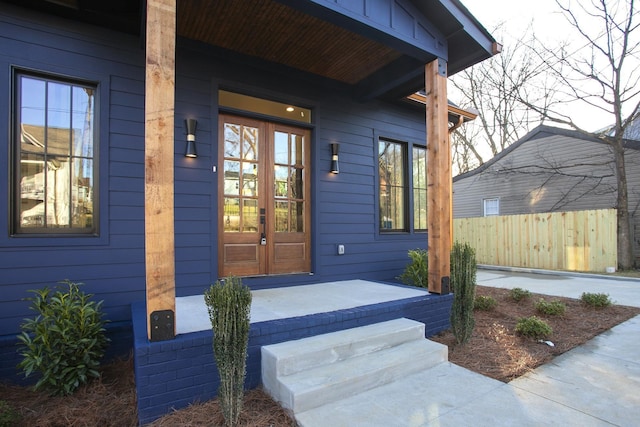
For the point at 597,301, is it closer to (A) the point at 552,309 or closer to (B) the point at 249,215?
(A) the point at 552,309

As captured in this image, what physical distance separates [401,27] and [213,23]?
1.85 meters

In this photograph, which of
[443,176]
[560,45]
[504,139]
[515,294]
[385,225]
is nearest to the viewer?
[443,176]

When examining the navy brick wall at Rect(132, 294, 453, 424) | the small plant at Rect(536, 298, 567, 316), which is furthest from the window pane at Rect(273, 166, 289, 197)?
the small plant at Rect(536, 298, 567, 316)

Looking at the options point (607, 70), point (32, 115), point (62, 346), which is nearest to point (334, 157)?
point (32, 115)

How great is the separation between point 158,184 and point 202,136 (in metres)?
1.79

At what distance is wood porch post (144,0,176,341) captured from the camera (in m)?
2.16

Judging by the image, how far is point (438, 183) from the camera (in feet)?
12.1

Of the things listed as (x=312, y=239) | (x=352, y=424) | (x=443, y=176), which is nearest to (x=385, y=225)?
(x=312, y=239)

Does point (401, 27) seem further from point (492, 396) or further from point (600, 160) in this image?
point (600, 160)

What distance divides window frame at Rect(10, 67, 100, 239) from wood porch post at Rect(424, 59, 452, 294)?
3235 mm

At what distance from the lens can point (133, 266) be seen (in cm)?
337

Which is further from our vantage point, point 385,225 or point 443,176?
point 385,225

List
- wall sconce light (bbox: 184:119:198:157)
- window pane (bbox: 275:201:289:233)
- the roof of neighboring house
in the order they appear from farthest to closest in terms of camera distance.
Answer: the roof of neighboring house < window pane (bbox: 275:201:289:233) < wall sconce light (bbox: 184:119:198:157)

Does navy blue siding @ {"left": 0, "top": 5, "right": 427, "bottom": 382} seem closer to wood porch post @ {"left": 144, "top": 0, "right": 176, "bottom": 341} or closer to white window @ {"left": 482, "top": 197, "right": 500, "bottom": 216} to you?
wood porch post @ {"left": 144, "top": 0, "right": 176, "bottom": 341}
